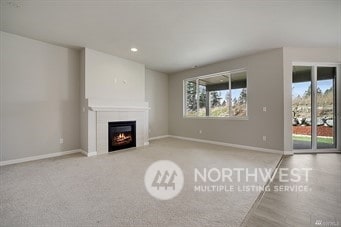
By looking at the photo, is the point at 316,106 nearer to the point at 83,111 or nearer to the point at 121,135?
the point at 121,135

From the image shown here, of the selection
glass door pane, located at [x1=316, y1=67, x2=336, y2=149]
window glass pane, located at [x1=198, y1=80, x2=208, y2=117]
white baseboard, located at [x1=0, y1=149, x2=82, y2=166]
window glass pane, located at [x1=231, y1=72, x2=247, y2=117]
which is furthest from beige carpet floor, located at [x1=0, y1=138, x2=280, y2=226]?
window glass pane, located at [x1=198, y1=80, x2=208, y2=117]

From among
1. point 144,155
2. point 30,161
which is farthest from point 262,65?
point 30,161

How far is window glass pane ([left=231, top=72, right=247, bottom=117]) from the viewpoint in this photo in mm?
5152

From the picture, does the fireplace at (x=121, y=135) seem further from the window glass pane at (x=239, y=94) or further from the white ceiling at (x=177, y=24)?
the window glass pane at (x=239, y=94)

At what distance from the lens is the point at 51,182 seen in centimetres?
262

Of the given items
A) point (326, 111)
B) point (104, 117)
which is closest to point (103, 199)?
point (104, 117)

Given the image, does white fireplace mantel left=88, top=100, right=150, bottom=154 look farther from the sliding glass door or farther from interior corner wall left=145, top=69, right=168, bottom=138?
the sliding glass door

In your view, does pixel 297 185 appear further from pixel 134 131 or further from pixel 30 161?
pixel 30 161

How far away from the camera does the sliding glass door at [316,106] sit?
175 inches

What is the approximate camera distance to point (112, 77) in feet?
16.1

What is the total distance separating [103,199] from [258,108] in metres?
4.45

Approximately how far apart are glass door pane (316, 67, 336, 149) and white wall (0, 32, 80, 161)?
6.64 meters

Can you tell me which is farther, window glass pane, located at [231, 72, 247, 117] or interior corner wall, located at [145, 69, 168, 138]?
interior corner wall, located at [145, 69, 168, 138]

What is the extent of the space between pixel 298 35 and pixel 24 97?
6237mm
